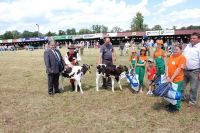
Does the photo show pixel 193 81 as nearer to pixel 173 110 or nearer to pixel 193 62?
pixel 193 62

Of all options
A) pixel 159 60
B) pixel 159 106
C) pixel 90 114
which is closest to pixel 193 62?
pixel 159 106

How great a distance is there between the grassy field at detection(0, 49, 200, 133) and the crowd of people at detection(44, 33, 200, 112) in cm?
57

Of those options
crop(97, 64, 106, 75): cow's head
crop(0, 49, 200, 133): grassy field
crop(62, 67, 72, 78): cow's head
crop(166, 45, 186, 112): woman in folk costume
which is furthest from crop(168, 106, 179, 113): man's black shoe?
crop(62, 67, 72, 78): cow's head

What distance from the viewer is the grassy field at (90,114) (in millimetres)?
6797

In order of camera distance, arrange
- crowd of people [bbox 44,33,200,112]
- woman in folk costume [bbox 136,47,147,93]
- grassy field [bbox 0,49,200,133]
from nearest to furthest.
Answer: grassy field [bbox 0,49,200,133] < crowd of people [bbox 44,33,200,112] < woman in folk costume [bbox 136,47,147,93]

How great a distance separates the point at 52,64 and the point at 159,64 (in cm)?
350

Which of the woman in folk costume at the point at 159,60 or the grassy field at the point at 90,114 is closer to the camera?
the grassy field at the point at 90,114

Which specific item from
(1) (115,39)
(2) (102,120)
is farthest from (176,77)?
(1) (115,39)

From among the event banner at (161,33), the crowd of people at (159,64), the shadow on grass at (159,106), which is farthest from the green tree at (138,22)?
the shadow on grass at (159,106)

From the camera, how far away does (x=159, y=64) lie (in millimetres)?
9758

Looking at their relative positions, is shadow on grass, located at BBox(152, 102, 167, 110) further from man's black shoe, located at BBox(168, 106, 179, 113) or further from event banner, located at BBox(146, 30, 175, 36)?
event banner, located at BBox(146, 30, 175, 36)

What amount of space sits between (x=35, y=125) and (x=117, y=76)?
4347mm

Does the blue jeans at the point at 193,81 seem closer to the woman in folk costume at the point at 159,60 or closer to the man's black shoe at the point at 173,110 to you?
the man's black shoe at the point at 173,110

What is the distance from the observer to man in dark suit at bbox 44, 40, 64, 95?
33.2 ft
